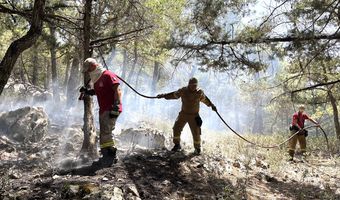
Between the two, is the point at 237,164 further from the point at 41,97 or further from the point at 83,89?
the point at 41,97

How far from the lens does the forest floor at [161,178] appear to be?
17.7ft

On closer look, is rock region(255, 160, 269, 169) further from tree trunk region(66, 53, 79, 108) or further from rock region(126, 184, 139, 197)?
tree trunk region(66, 53, 79, 108)

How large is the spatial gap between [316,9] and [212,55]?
8.21 ft

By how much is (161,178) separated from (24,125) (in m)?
5.31

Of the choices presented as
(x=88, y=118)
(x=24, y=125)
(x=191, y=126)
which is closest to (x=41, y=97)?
(x=24, y=125)

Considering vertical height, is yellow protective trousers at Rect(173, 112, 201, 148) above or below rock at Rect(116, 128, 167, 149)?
above

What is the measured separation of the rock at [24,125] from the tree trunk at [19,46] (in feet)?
15.6

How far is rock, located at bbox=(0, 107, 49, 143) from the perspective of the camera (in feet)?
33.2

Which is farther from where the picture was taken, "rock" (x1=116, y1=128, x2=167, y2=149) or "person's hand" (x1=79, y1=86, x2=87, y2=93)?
"rock" (x1=116, y1=128, x2=167, y2=149)

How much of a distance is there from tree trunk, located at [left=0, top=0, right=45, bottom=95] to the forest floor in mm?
1465

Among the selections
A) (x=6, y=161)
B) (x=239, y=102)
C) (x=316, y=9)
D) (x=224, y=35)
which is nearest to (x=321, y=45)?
(x=316, y=9)

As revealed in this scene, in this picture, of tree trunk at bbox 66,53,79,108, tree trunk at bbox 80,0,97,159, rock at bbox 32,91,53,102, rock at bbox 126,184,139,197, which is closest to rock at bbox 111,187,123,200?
rock at bbox 126,184,139,197

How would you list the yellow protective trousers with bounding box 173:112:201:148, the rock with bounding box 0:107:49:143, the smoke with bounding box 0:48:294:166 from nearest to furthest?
the yellow protective trousers with bounding box 173:112:201:148 < the rock with bounding box 0:107:49:143 < the smoke with bounding box 0:48:294:166

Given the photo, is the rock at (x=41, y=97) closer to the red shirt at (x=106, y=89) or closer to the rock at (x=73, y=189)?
the red shirt at (x=106, y=89)
